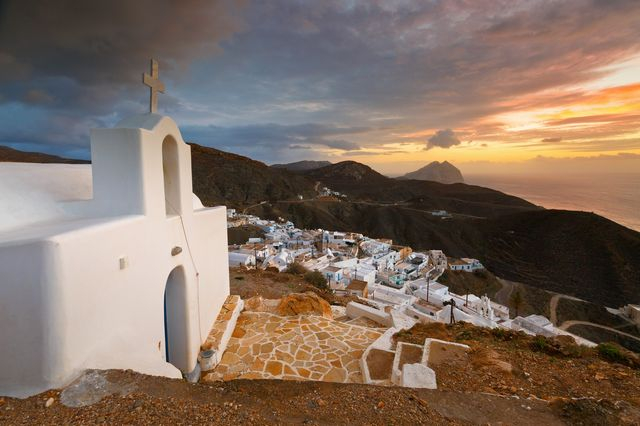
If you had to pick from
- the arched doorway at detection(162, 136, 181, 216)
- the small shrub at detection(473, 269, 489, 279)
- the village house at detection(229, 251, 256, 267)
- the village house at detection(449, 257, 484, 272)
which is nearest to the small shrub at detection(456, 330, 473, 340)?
the arched doorway at detection(162, 136, 181, 216)

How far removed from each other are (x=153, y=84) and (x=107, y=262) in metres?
2.99

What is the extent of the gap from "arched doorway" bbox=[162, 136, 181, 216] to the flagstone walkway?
2708mm

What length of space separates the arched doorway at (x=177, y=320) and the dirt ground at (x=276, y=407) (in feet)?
6.12

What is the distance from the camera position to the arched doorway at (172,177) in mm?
4879

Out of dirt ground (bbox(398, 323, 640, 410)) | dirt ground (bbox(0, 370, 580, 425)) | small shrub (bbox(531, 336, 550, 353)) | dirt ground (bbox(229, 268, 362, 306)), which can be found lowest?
dirt ground (bbox(229, 268, 362, 306))

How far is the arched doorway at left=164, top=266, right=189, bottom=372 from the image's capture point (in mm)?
4914

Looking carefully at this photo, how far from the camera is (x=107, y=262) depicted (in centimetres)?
304

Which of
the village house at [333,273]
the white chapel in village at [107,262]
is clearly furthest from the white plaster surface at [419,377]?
the village house at [333,273]

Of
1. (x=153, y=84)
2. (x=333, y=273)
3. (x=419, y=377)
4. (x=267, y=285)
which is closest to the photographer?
(x=419, y=377)

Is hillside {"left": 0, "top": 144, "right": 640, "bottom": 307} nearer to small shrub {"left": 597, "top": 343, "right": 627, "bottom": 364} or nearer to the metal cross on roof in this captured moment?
the metal cross on roof

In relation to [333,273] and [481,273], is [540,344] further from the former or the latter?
[481,273]

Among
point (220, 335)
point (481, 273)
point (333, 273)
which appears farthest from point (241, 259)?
point (481, 273)

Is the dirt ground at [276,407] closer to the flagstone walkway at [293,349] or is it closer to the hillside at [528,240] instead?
the flagstone walkway at [293,349]

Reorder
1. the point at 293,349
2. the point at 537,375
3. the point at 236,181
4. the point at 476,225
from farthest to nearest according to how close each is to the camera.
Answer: the point at 236,181
the point at 476,225
the point at 293,349
the point at 537,375
